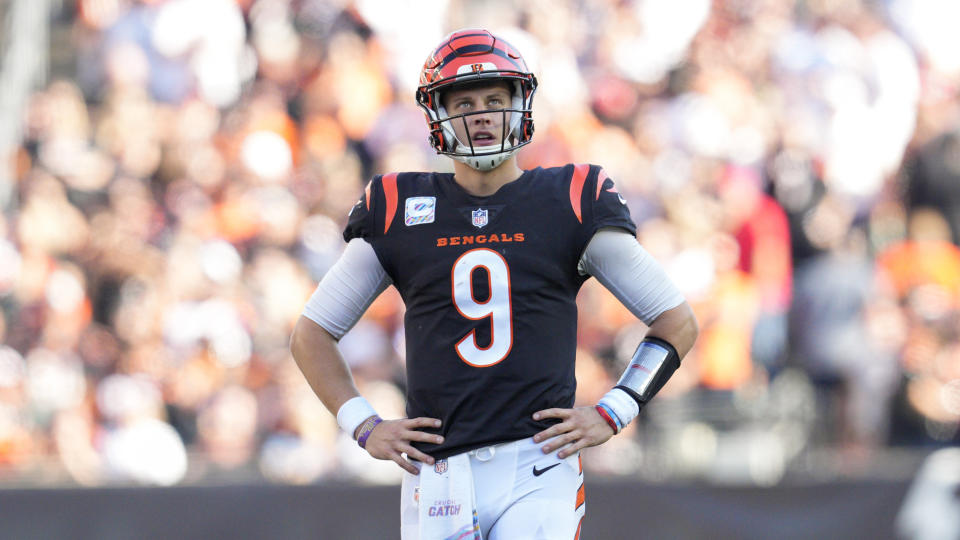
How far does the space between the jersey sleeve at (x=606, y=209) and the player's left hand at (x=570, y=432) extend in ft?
1.75

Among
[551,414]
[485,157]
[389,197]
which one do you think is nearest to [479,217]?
[485,157]

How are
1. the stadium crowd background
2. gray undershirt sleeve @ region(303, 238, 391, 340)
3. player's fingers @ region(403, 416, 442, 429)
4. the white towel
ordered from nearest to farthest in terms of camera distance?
the white towel
player's fingers @ region(403, 416, 442, 429)
gray undershirt sleeve @ region(303, 238, 391, 340)
the stadium crowd background

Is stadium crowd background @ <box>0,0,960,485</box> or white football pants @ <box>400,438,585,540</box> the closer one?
white football pants @ <box>400,438,585,540</box>

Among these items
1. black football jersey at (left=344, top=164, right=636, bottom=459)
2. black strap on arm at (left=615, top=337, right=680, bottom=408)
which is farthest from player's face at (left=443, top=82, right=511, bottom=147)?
black strap on arm at (left=615, top=337, right=680, bottom=408)

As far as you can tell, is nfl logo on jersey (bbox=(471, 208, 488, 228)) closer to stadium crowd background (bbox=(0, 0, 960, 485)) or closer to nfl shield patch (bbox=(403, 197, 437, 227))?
nfl shield patch (bbox=(403, 197, 437, 227))

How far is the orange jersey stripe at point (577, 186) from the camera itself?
157 inches

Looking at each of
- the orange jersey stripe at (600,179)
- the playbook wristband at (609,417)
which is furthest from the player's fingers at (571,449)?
the orange jersey stripe at (600,179)

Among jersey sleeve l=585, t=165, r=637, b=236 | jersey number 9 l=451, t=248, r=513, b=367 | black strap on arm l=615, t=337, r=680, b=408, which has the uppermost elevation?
jersey sleeve l=585, t=165, r=637, b=236

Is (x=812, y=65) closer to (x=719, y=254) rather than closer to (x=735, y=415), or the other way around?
(x=719, y=254)

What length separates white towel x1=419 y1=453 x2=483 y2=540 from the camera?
3.84m

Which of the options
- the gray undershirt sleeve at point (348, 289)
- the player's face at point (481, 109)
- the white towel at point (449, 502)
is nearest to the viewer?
the white towel at point (449, 502)

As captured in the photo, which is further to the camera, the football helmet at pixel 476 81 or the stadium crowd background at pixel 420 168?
the stadium crowd background at pixel 420 168

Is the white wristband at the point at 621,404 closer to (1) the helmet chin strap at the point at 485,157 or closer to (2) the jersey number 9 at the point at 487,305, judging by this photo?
(2) the jersey number 9 at the point at 487,305

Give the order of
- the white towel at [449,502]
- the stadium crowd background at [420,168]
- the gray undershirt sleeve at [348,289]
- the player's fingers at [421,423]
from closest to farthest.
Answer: the white towel at [449,502]
the player's fingers at [421,423]
the gray undershirt sleeve at [348,289]
the stadium crowd background at [420,168]
